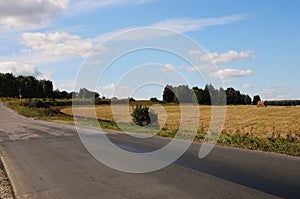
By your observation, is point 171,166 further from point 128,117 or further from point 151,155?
point 128,117

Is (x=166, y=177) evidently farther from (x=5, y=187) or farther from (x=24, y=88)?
(x=24, y=88)

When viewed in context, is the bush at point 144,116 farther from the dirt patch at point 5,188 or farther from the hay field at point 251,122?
the dirt patch at point 5,188

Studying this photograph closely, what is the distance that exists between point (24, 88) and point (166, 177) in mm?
111135

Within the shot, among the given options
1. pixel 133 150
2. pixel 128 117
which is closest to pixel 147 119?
pixel 128 117

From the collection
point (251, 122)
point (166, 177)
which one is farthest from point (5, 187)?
point (251, 122)

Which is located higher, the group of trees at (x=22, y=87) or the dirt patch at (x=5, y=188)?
the group of trees at (x=22, y=87)

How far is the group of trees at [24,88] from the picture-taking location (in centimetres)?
11006

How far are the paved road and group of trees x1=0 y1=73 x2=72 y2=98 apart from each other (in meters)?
102

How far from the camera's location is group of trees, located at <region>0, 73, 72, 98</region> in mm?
110062

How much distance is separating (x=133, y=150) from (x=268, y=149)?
4658mm

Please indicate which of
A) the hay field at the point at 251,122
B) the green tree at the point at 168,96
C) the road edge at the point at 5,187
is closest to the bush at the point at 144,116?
the hay field at the point at 251,122

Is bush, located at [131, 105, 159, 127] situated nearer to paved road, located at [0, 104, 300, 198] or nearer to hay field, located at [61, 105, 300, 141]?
hay field, located at [61, 105, 300, 141]

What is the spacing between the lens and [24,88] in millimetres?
110562

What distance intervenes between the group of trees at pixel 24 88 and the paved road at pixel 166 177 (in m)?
102
